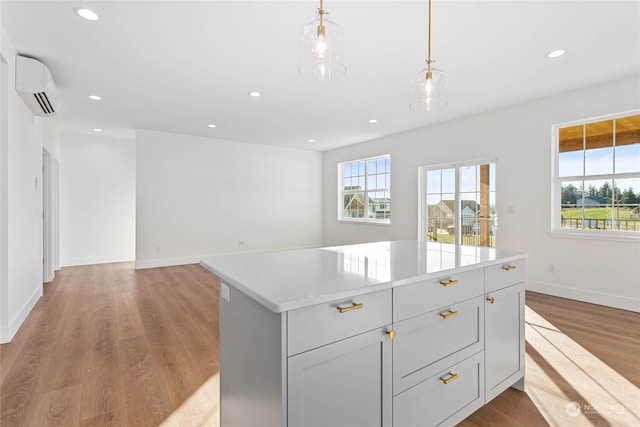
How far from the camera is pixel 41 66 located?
294 centimetres

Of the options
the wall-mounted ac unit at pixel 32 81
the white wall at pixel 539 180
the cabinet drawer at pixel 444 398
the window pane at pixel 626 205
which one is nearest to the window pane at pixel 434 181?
the white wall at pixel 539 180

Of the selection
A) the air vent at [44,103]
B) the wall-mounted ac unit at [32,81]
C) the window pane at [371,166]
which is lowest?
the window pane at [371,166]

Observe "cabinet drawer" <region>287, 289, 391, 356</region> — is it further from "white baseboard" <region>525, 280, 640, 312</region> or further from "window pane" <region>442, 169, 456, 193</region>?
"window pane" <region>442, 169, 456, 193</region>

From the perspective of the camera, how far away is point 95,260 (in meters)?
6.21

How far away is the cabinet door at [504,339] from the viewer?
169cm

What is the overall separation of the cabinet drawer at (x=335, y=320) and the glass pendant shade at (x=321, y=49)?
1148 millimetres

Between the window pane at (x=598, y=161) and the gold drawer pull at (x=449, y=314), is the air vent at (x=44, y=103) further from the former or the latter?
the window pane at (x=598, y=161)

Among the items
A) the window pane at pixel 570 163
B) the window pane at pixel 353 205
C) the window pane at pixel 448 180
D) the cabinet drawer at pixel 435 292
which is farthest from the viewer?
the window pane at pixel 353 205

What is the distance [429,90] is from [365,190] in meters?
5.06

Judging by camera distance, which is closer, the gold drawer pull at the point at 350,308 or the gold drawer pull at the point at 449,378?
the gold drawer pull at the point at 350,308

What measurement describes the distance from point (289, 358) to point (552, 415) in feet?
5.62

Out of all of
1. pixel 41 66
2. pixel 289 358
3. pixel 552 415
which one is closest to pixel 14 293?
pixel 41 66

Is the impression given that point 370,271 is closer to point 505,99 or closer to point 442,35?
point 442,35

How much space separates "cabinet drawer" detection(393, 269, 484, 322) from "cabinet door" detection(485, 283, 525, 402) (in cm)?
19
